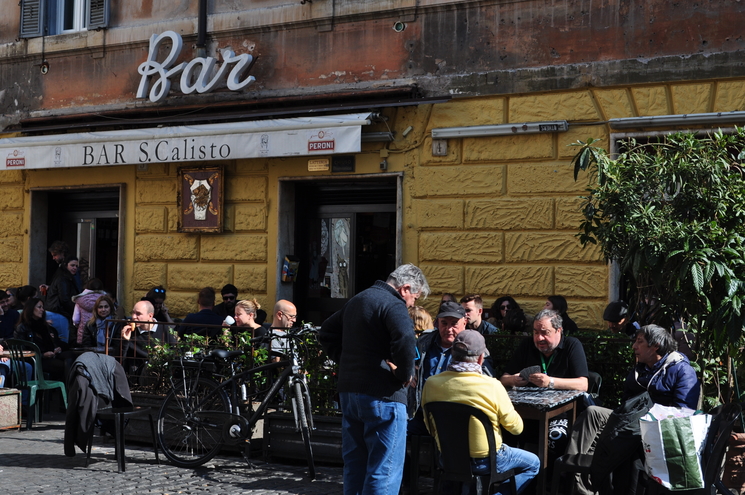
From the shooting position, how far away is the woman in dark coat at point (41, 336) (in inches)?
433

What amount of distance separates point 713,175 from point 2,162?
35.0 feet

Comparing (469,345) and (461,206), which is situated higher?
(461,206)

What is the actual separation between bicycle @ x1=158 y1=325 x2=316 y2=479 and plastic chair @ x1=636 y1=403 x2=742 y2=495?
3.15m

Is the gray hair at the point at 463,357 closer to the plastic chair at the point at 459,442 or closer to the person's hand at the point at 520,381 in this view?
the plastic chair at the point at 459,442

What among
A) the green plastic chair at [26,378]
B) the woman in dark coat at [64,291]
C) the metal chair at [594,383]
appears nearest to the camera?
the metal chair at [594,383]

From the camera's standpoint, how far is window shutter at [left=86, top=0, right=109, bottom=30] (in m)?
13.7

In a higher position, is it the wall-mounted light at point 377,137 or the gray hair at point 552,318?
the wall-mounted light at point 377,137

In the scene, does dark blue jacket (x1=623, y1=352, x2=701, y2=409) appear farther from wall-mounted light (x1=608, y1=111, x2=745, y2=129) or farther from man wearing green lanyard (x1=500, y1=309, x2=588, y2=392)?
wall-mounted light (x1=608, y1=111, x2=745, y2=129)

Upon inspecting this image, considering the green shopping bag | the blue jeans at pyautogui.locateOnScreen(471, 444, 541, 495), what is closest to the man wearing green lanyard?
→ the blue jeans at pyautogui.locateOnScreen(471, 444, 541, 495)

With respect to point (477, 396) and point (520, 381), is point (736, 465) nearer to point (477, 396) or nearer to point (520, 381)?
point (520, 381)

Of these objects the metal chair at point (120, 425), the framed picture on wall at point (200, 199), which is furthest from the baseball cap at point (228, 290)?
the metal chair at point (120, 425)

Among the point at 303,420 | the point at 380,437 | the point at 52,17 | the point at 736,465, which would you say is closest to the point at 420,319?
the point at 303,420

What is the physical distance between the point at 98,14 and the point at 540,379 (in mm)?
9918

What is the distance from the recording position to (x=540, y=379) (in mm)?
6711
